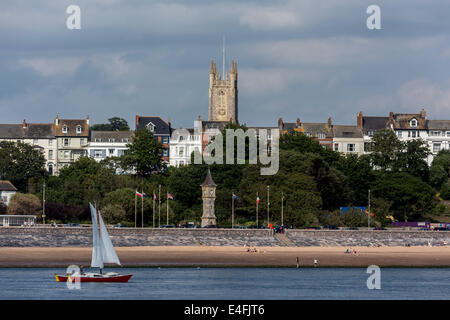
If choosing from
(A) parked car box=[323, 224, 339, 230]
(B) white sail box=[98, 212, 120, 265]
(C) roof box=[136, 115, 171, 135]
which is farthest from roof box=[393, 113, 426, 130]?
(B) white sail box=[98, 212, 120, 265]

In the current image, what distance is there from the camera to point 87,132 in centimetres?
17212

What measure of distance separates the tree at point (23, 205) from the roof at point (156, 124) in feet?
185

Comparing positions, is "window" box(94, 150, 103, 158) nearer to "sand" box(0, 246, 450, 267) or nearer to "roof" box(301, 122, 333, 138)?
"roof" box(301, 122, 333, 138)

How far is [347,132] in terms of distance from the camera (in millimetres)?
172375

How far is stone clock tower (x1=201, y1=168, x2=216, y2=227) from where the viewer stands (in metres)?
114

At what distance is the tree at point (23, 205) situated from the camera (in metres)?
118

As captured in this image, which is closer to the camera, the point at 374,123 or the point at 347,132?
the point at 347,132

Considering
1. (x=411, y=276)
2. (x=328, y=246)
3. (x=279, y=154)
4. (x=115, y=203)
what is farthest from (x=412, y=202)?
(x=411, y=276)

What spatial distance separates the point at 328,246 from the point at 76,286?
4107 centimetres

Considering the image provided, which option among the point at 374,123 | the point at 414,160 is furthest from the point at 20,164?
the point at 374,123

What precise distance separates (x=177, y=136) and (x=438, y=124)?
46327mm

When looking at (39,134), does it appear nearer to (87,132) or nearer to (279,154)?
(87,132)

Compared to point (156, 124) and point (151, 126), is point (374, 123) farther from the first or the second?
point (151, 126)

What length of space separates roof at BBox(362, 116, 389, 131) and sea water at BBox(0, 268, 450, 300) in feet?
285
